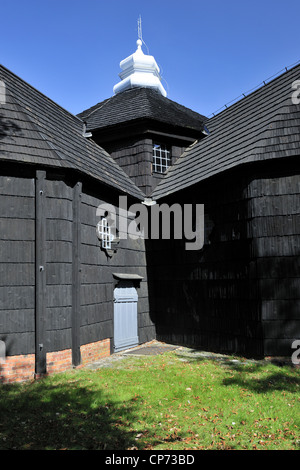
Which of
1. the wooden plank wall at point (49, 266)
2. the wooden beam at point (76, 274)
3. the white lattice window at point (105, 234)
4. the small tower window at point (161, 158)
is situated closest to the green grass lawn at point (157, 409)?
the wooden beam at point (76, 274)

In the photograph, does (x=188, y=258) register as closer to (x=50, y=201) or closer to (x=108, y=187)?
(x=108, y=187)

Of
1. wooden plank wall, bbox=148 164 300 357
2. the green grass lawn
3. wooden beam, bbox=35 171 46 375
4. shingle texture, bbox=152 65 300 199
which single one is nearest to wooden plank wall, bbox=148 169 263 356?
wooden plank wall, bbox=148 164 300 357

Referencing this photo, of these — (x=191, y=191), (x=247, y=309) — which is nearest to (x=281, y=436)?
(x=247, y=309)

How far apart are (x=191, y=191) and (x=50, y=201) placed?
4.81m

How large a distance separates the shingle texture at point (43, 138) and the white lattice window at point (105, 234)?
3.94ft

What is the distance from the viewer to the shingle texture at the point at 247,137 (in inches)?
384

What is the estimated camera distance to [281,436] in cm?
501

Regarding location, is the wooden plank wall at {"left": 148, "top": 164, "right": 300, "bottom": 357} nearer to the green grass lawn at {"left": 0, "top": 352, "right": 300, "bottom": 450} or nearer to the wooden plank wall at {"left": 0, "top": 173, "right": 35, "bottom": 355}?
the green grass lawn at {"left": 0, "top": 352, "right": 300, "bottom": 450}

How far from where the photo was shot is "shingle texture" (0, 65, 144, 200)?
871 centimetres

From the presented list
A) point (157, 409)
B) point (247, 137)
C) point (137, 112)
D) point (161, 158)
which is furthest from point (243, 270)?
point (137, 112)

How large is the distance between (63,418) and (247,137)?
29.1 feet

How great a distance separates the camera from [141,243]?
42.4 feet

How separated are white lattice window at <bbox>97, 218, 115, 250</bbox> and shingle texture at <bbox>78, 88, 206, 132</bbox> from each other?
4948 millimetres
